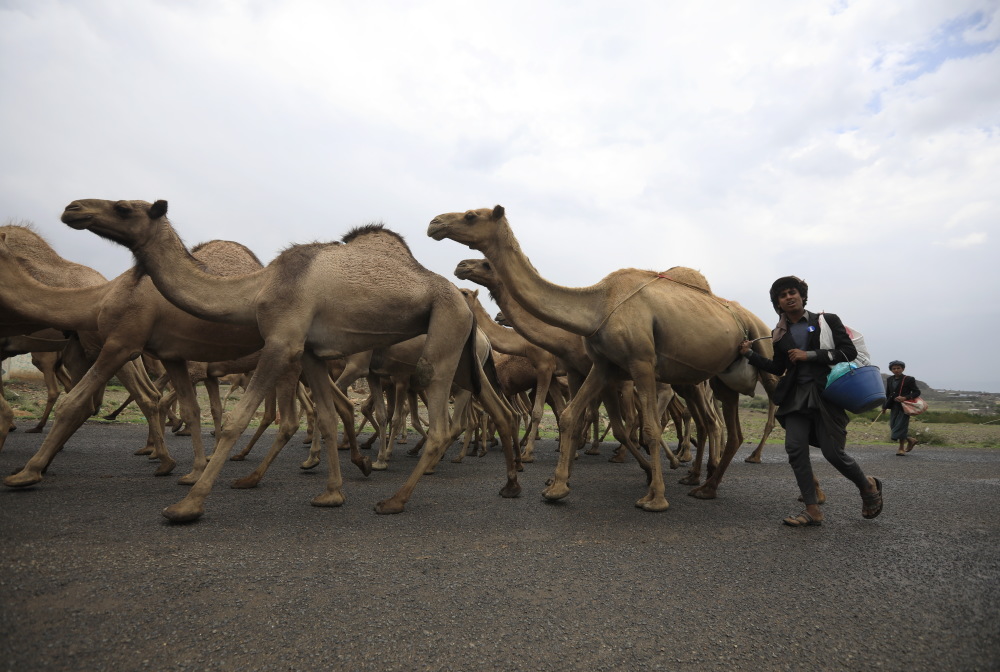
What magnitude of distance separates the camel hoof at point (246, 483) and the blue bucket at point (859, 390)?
5965mm

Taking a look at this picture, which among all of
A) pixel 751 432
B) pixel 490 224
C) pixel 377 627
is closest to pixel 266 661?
pixel 377 627

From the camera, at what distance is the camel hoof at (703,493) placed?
6.51m

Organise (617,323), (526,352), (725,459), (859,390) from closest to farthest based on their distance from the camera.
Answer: (859,390) → (617,323) → (725,459) → (526,352)

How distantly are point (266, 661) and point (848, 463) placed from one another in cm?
516

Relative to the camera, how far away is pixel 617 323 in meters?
5.98

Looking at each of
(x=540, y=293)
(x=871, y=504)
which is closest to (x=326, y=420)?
(x=540, y=293)

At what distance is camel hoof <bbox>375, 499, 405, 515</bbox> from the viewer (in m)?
5.19

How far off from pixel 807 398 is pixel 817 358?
41cm

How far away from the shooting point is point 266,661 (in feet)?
7.70

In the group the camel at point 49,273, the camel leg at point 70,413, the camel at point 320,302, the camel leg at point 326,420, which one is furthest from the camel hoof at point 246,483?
the camel at point 49,273

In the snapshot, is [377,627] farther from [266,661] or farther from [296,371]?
[296,371]

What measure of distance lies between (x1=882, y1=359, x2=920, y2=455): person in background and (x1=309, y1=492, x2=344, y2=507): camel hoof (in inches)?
503

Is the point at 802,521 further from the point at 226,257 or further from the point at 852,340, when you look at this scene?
the point at 226,257

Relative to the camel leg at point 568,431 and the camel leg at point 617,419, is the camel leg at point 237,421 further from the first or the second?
the camel leg at point 617,419
